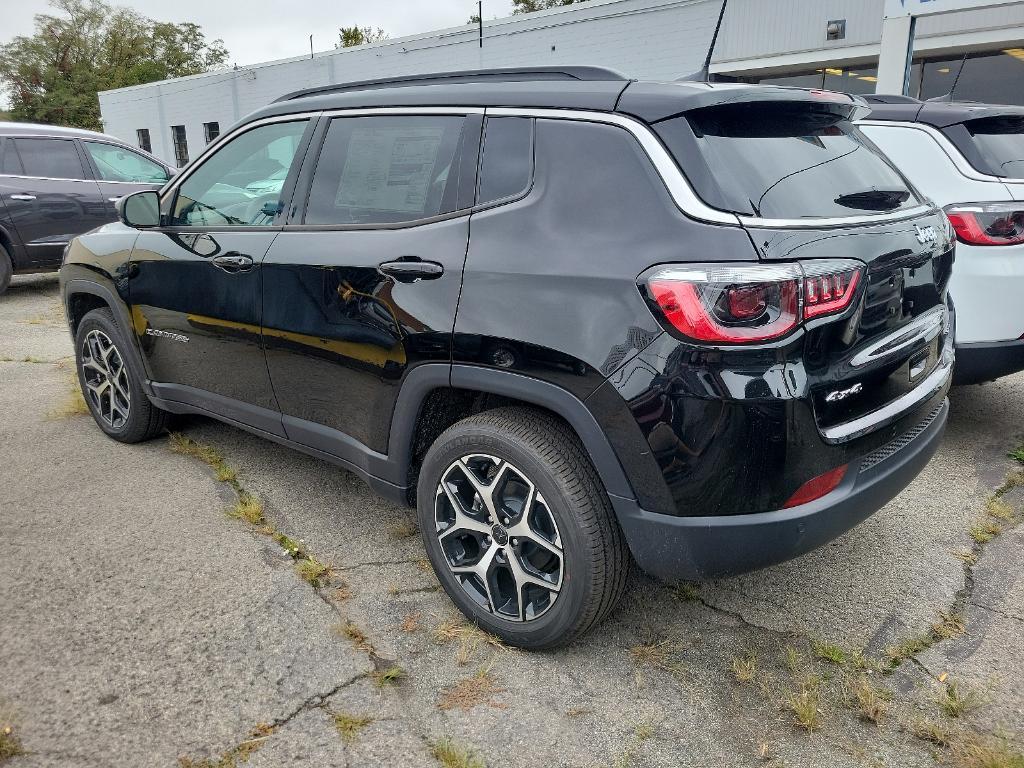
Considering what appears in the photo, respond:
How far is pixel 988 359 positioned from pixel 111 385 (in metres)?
4.40

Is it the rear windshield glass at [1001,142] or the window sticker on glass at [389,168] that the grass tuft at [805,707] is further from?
the rear windshield glass at [1001,142]

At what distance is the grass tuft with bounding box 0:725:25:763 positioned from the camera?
2.10 metres

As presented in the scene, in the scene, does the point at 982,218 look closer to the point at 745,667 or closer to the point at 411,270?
the point at 745,667

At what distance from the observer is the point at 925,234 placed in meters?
2.58

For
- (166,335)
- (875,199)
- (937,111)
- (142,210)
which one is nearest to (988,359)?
(937,111)

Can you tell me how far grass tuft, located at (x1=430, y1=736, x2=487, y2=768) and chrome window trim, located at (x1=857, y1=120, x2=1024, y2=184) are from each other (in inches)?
134

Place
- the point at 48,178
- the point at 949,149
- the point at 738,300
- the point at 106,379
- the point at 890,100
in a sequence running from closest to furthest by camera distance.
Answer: the point at 738,300
the point at 949,149
the point at 106,379
the point at 890,100
the point at 48,178

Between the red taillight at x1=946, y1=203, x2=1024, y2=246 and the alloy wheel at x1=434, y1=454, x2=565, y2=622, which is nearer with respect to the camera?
the alloy wheel at x1=434, y1=454, x2=565, y2=622

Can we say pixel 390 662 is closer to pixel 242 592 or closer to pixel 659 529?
Answer: pixel 242 592

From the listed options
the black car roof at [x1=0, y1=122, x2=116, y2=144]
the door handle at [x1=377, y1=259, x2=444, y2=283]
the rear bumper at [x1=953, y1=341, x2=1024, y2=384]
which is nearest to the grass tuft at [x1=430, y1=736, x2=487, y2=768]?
the door handle at [x1=377, y1=259, x2=444, y2=283]

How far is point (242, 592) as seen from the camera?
288 cm

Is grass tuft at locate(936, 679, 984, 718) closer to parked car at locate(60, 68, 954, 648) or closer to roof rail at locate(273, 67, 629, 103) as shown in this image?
parked car at locate(60, 68, 954, 648)

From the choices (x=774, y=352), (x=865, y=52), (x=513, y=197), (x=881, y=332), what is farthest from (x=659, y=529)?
(x=865, y=52)

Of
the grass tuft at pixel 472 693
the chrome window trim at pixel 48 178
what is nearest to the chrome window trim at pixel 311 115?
the grass tuft at pixel 472 693
